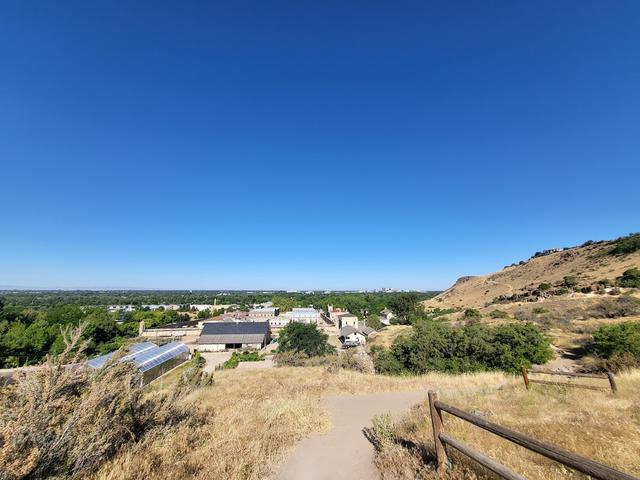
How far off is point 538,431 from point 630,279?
163ft

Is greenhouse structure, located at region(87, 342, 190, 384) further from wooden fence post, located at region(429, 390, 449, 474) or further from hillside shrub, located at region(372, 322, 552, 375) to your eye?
wooden fence post, located at region(429, 390, 449, 474)

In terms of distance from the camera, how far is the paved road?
17.6 feet

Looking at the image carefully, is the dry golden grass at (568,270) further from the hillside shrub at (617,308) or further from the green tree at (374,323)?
the green tree at (374,323)

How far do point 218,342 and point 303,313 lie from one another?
37532mm

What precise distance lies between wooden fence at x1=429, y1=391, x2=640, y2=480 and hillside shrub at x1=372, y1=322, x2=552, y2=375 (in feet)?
52.1

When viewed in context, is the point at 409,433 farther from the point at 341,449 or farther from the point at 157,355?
the point at 157,355

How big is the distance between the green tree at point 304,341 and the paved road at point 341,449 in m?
26.4

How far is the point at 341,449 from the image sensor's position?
6465 mm

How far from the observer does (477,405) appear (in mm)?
8852

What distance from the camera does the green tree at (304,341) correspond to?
3584cm

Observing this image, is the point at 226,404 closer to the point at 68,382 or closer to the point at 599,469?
the point at 68,382

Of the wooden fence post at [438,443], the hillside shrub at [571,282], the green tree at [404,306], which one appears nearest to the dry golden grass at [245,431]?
the wooden fence post at [438,443]

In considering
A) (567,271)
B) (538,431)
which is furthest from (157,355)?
(567,271)

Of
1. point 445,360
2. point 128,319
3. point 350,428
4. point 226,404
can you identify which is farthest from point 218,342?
point 350,428
